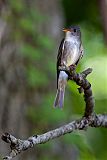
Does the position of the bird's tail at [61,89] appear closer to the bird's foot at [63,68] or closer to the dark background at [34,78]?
the bird's foot at [63,68]

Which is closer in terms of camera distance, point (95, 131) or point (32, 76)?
point (32, 76)

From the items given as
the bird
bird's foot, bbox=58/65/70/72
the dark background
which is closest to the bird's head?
the bird

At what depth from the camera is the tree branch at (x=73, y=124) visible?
1460mm

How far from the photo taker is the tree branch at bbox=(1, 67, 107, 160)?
146cm

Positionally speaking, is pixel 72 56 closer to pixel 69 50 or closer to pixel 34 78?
pixel 69 50

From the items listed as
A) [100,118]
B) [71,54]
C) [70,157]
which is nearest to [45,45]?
[70,157]

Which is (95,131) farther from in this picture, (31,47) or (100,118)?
(100,118)

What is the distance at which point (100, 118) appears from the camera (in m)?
2.03

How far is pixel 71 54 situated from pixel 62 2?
318 cm

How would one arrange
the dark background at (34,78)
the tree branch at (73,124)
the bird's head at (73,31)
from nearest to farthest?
the tree branch at (73,124)
the bird's head at (73,31)
the dark background at (34,78)

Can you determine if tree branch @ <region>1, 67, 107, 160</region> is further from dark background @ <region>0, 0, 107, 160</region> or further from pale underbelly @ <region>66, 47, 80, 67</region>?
dark background @ <region>0, 0, 107, 160</region>

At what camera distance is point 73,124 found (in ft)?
6.03

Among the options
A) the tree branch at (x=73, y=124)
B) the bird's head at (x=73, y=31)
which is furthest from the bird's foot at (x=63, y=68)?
the bird's head at (x=73, y=31)

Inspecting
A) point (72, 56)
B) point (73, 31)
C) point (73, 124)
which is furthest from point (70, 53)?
point (73, 124)
